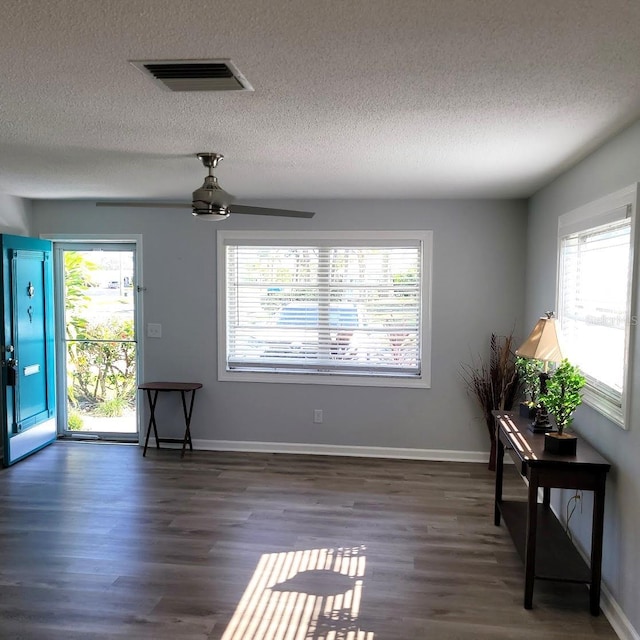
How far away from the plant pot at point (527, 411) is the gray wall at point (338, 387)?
4.51 ft

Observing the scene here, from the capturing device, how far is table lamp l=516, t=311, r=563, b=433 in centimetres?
332

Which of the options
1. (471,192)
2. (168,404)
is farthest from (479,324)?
(168,404)

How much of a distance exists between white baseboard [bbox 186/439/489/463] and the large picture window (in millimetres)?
620

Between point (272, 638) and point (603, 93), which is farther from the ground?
point (603, 93)

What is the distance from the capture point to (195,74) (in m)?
2.13

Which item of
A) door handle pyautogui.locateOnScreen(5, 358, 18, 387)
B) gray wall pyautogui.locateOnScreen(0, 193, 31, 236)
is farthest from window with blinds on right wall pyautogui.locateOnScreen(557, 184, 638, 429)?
gray wall pyautogui.locateOnScreen(0, 193, 31, 236)

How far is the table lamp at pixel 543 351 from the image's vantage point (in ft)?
10.9

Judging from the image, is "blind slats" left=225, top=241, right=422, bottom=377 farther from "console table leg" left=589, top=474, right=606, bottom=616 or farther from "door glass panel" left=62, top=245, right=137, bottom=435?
"console table leg" left=589, top=474, right=606, bottom=616

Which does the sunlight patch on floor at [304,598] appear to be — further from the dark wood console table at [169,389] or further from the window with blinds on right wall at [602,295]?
the dark wood console table at [169,389]

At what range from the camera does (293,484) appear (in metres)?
4.62

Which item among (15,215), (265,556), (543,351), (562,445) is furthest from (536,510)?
(15,215)

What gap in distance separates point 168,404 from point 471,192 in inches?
135

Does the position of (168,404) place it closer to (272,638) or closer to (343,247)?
(343,247)

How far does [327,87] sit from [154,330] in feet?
12.6
